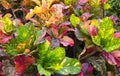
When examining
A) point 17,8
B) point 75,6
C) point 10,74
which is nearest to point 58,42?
point 10,74

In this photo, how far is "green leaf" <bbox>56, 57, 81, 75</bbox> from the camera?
1.80 metres

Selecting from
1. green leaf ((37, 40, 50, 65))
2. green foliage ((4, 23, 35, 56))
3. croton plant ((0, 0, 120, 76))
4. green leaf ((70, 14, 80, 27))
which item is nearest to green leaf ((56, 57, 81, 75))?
croton plant ((0, 0, 120, 76))

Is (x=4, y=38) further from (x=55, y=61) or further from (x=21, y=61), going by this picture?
(x=55, y=61)

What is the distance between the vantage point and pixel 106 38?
1.92 m

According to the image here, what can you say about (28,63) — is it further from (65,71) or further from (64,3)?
(64,3)

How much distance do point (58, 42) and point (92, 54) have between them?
10.1 inches

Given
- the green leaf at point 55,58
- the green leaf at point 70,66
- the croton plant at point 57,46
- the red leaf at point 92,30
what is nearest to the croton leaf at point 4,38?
the croton plant at point 57,46

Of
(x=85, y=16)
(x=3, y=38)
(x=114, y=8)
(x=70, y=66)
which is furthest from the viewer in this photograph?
(x=114, y=8)

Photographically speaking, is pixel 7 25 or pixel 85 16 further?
pixel 85 16

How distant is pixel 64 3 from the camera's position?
2484mm

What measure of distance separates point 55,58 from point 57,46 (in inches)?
5.1

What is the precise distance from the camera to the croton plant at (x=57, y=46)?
181cm

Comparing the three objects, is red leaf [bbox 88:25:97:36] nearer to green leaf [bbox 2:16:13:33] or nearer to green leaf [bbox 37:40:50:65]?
green leaf [bbox 37:40:50:65]

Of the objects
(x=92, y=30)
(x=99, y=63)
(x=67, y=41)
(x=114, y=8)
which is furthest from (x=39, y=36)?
(x=114, y=8)
